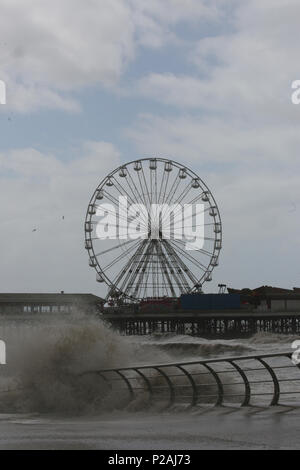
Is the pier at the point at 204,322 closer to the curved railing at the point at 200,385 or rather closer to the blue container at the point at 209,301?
the blue container at the point at 209,301

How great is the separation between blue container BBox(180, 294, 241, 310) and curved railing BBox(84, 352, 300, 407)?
203ft

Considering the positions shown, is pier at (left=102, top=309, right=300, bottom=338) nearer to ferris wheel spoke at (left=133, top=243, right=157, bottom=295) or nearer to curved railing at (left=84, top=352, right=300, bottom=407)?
ferris wheel spoke at (left=133, top=243, right=157, bottom=295)

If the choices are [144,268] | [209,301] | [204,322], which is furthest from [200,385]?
[204,322]

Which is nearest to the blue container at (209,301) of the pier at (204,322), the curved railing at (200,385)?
the pier at (204,322)

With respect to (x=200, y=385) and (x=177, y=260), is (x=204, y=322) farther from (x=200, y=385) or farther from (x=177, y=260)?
(x=200, y=385)

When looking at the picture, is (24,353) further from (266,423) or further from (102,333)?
(266,423)

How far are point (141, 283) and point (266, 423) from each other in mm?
63216

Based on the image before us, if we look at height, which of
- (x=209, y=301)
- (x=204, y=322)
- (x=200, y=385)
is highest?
(x=209, y=301)

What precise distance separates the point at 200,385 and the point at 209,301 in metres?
86.5

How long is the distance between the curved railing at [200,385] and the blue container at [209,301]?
61.9 m

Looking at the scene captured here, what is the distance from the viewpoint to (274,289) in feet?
412

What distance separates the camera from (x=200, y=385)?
1562 cm

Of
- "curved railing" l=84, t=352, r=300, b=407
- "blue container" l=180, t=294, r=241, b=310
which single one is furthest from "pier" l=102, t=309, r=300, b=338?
"curved railing" l=84, t=352, r=300, b=407
